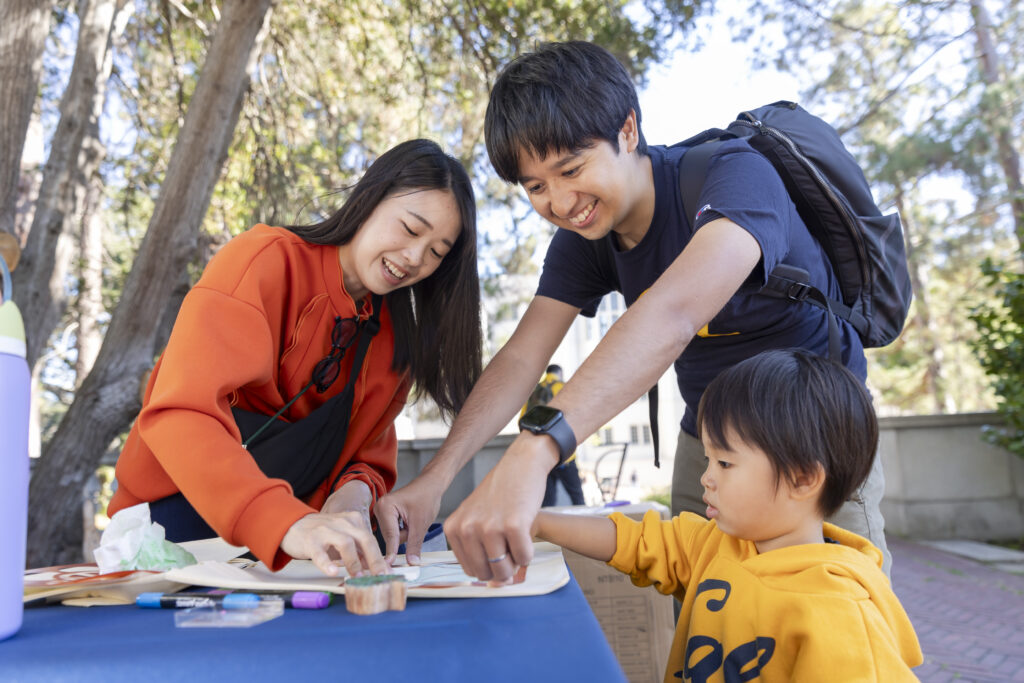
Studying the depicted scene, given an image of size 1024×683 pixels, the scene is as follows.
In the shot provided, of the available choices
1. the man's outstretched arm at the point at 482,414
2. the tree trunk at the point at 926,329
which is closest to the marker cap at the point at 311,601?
the man's outstretched arm at the point at 482,414

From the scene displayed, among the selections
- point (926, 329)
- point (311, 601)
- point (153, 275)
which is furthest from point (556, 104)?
point (926, 329)

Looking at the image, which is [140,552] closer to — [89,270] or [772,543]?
[772,543]

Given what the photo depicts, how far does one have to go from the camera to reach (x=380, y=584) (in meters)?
1.02

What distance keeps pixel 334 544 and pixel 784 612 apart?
2.48 ft

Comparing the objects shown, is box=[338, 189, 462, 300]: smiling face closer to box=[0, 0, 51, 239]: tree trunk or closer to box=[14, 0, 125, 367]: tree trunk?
box=[0, 0, 51, 239]: tree trunk

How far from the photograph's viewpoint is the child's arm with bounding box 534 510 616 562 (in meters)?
1.60

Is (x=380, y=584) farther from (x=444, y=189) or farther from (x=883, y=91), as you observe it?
(x=883, y=91)

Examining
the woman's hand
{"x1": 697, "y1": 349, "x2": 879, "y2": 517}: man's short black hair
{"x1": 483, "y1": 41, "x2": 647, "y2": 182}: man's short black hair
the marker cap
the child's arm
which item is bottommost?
the child's arm

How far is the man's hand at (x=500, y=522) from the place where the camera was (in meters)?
1.09

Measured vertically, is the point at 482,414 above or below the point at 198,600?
above

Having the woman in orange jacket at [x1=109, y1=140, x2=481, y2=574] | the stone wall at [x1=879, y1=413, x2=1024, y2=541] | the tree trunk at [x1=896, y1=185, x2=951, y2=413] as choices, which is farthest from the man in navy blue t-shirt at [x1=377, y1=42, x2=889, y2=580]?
the tree trunk at [x1=896, y1=185, x2=951, y2=413]

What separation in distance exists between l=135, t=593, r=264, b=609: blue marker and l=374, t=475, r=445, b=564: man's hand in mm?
550

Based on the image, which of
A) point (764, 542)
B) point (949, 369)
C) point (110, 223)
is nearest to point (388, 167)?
point (764, 542)

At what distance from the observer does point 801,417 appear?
1.46m
